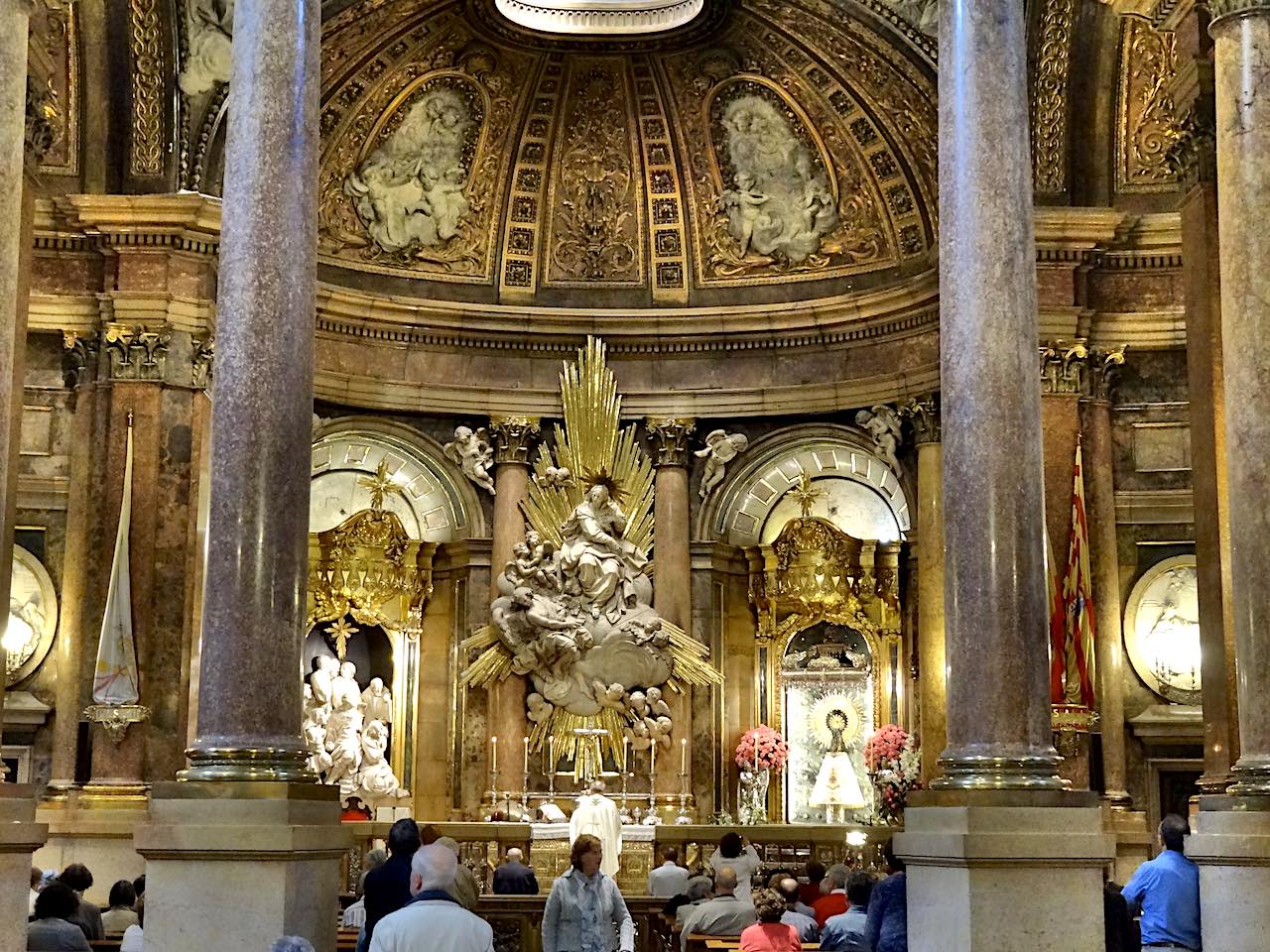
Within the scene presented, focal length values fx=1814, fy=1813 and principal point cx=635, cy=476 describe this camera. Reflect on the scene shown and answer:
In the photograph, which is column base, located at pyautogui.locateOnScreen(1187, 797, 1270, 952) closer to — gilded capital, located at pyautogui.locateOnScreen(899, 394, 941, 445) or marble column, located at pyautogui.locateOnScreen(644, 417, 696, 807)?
gilded capital, located at pyautogui.locateOnScreen(899, 394, 941, 445)

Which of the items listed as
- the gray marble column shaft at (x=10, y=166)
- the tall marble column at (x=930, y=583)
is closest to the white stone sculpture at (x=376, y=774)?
the tall marble column at (x=930, y=583)

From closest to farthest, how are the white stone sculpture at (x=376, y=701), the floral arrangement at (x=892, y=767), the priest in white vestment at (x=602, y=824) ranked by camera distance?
the priest in white vestment at (x=602, y=824)
the floral arrangement at (x=892, y=767)
the white stone sculpture at (x=376, y=701)

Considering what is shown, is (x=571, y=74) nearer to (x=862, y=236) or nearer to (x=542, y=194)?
(x=542, y=194)

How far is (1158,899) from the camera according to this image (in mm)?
13711

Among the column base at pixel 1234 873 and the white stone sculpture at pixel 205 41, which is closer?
the column base at pixel 1234 873

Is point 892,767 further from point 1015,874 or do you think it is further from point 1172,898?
point 1015,874

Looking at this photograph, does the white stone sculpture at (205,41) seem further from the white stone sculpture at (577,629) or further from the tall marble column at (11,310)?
the tall marble column at (11,310)

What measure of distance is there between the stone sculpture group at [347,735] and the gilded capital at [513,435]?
144 inches

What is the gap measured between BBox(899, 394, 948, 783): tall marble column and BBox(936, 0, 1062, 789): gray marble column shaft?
9.22 metres

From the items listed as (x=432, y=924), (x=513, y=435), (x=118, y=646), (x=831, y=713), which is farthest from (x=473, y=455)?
(x=432, y=924)


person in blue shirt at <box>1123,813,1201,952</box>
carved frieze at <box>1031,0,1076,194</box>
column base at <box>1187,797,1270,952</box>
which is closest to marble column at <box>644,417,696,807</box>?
carved frieze at <box>1031,0,1076,194</box>

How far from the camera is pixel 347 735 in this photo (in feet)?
79.9

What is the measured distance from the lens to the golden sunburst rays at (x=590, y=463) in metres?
25.7

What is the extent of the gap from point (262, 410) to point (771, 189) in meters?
14.3
